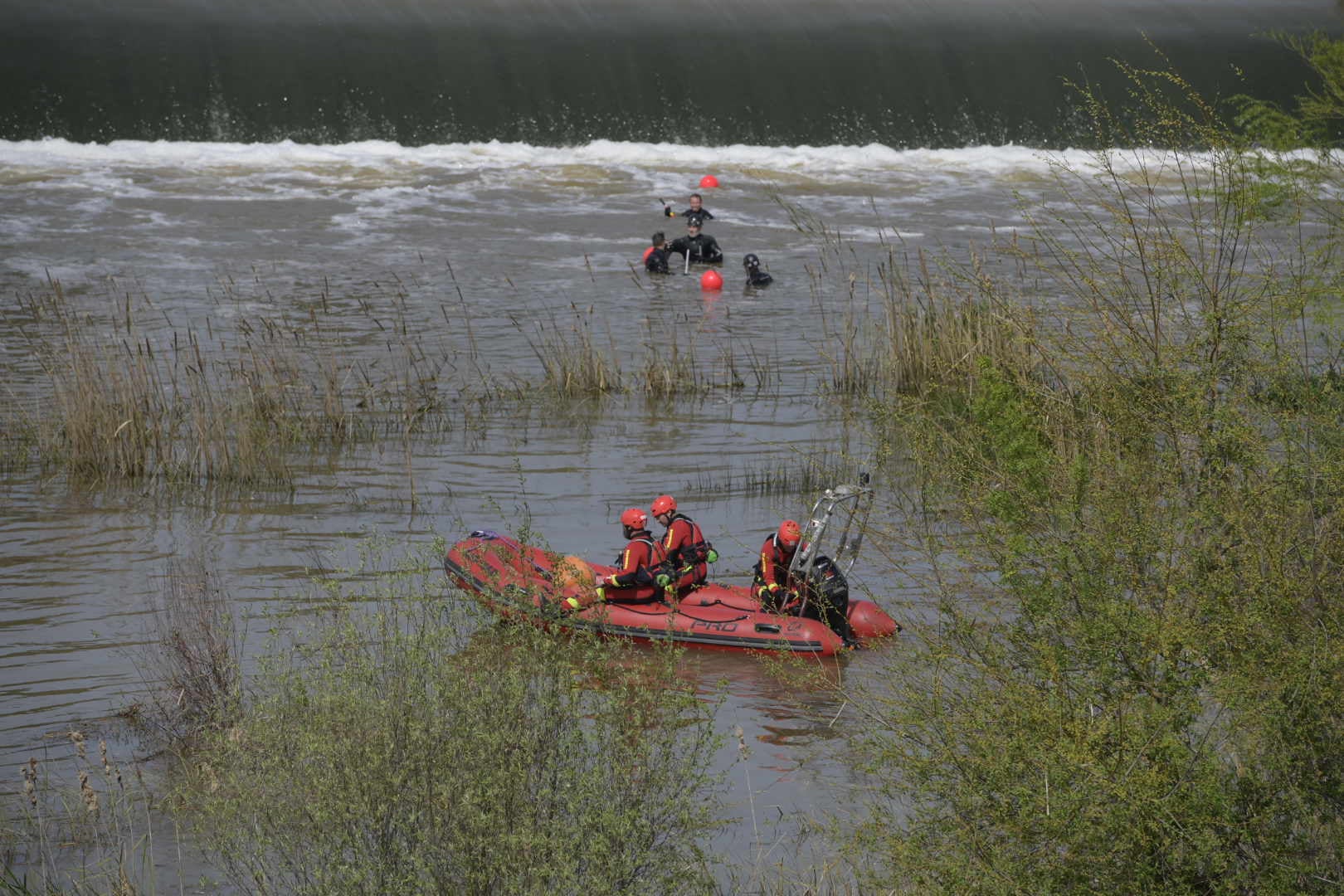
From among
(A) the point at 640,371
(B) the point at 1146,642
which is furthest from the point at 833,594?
(A) the point at 640,371

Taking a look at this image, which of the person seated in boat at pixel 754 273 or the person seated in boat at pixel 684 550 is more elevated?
the person seated in boat at pixel 754 273

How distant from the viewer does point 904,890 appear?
4.70 m

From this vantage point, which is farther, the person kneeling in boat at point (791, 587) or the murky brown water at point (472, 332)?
the person kneeling in boat at point (791, 587)

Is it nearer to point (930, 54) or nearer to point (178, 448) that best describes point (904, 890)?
point (178, 448)

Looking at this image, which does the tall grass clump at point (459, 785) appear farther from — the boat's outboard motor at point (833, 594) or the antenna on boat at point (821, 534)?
the boat's outboard motor at point (833, 594)

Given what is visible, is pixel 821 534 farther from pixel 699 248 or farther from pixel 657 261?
pixel 699 248

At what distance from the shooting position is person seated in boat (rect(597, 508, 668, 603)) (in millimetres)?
9305

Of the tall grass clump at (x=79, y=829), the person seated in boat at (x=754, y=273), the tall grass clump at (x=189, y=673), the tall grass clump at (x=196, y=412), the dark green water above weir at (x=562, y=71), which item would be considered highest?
the dark green water above weir at (x=562, y=71)

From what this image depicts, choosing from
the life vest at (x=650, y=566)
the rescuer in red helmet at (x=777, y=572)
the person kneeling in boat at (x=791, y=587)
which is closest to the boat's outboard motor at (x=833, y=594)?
the person kneeling in boat at (x=791, y=587)

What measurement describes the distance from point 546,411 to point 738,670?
227 inches

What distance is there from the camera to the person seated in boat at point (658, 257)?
21.6 metres

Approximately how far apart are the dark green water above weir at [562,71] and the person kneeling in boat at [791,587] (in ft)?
75.8

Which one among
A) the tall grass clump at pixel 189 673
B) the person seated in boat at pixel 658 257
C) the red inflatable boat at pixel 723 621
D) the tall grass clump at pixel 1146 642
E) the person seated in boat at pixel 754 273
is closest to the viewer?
the tall grass clump at pixel 1146 642

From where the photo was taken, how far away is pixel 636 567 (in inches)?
367
